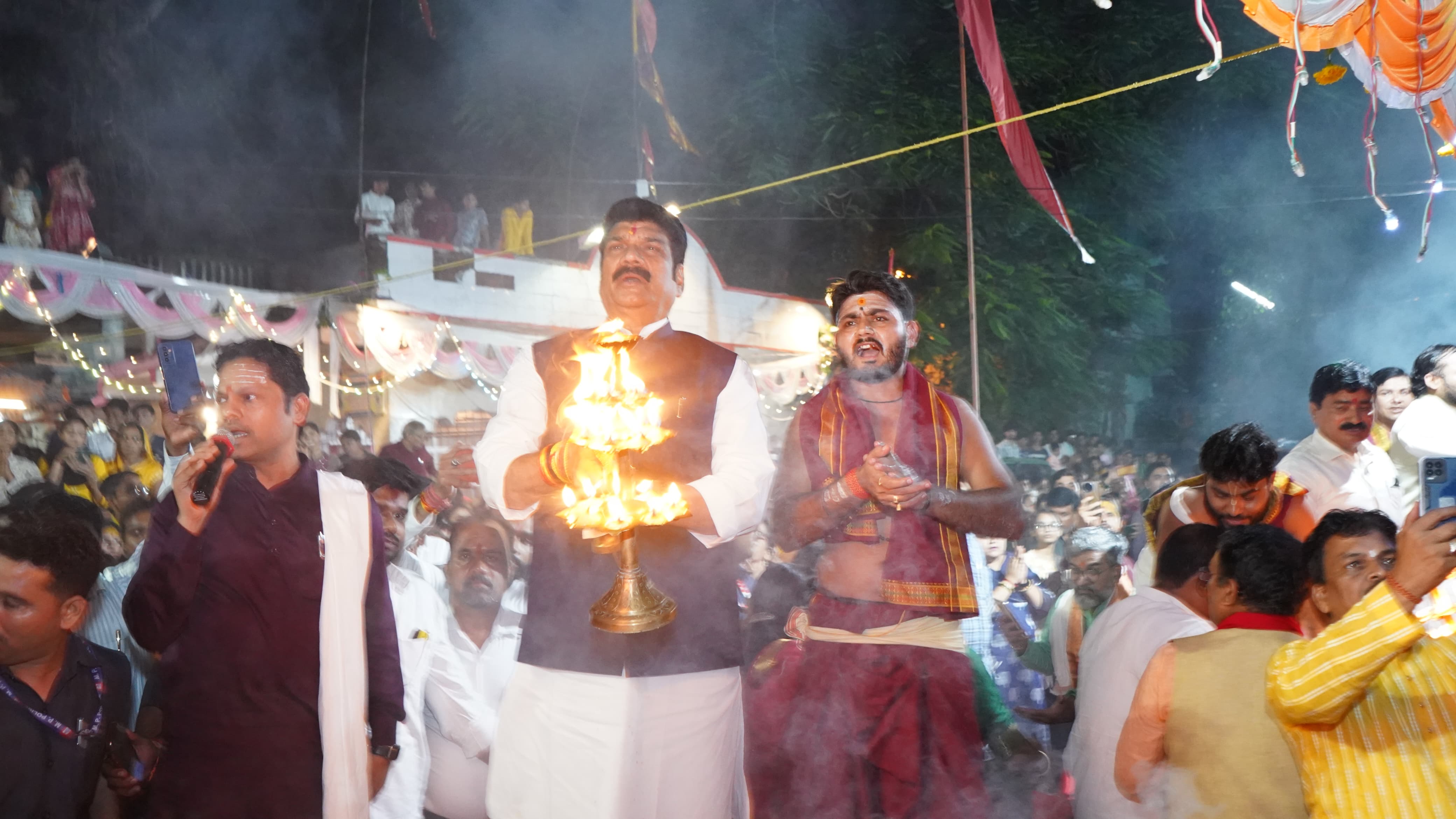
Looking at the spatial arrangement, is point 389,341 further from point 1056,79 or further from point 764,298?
point 1056,79

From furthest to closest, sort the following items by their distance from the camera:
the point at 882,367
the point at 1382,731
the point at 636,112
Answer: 1. the point at 636,112
2. the point at 882,367
3. the point at 1382,731

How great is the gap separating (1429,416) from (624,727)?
3.66 meters

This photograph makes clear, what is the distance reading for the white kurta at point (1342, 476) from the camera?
3451 mm

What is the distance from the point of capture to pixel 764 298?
15.0ft

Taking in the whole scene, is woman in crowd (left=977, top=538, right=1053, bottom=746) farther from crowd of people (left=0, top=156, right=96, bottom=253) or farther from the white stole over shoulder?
crowd of people (left=0, top=156, right=96, bottom=253)

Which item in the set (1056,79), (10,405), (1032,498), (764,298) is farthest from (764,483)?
(1056,79)

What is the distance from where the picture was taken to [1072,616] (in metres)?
3.98

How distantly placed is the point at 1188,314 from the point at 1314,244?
2358 mm

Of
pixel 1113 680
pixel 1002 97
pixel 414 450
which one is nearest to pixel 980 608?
pixel 1113 680

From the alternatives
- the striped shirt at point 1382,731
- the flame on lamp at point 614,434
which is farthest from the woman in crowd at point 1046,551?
the flame on lamp at point 614,434

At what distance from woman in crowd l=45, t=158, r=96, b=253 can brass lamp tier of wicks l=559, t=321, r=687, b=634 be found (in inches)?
89.2

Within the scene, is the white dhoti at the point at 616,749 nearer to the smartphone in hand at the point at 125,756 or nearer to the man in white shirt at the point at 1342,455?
the smartphone in hand at the point at 125,756

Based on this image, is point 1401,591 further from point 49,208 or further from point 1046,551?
point 49,208

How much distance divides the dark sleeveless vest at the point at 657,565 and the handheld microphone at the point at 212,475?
852 millimetres
